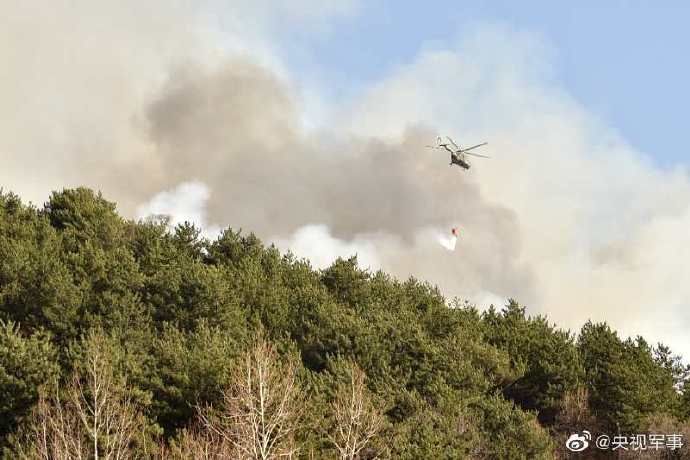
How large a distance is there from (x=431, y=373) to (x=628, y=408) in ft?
61.4

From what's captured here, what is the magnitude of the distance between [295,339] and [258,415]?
29600 mm

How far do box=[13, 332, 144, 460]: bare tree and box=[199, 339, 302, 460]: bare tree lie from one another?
451 cm

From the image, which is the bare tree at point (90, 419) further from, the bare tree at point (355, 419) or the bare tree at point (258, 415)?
the bare tree at point (355, 419)

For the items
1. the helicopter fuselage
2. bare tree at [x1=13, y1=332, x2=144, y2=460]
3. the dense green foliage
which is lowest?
bare tree at [x1=13, y1=332, x2=144, y2=460]

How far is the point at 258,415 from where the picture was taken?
48719 millimetres

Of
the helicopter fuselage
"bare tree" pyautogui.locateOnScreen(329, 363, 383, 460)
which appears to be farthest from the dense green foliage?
the helicopter fuselage

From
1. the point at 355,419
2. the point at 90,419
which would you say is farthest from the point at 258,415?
→ the point at 90,419

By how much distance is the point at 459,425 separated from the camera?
2532 inches

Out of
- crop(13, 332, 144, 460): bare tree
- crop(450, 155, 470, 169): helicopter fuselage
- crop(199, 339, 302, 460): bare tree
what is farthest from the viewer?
crop(450, 155, 470, 169): helicopter fuselage

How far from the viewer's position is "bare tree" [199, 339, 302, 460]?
149 ft

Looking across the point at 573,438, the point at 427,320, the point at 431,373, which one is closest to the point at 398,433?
the point at 431,373

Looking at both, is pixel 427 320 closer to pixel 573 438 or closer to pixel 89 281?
pixel 573 438

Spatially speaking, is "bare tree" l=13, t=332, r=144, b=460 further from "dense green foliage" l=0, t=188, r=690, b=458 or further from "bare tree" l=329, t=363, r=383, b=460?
"bare tree" l=329, t=363, r=383, b=460

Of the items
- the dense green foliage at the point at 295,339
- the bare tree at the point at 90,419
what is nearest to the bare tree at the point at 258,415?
the dense green foliage at the point at 295,339
